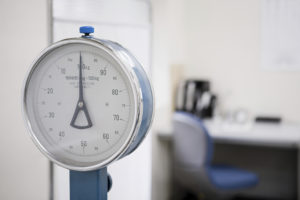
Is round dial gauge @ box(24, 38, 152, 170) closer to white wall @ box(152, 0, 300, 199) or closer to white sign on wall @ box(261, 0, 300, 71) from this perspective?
white wall @ box(152, 0, 300, 199)

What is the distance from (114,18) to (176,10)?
1844 mm

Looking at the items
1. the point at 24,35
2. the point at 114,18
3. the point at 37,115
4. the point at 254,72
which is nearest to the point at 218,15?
the point at 254,72

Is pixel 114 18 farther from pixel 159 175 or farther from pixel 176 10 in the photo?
pixel 176 10

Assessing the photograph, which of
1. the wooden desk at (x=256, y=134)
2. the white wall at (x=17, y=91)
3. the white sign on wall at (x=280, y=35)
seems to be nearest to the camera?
the white wall at (x=17, y=91)

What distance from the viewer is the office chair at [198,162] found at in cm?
258

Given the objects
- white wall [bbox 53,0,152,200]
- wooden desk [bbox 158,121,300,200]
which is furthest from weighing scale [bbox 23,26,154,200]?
wooden desk [bbox 158,121,300,200]

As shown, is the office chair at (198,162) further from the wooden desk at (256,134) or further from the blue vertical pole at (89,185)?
the blue vertical pole at (89,185)

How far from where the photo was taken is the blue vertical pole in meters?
1.03

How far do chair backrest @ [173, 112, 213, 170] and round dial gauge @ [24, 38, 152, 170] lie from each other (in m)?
1.61

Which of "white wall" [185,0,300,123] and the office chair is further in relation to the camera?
"white wall" [185,0,300,123]

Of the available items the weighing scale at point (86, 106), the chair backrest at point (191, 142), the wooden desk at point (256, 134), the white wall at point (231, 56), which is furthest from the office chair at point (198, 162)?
the weighing scale at point (86, 106)

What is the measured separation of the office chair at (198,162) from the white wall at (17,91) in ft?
4.48

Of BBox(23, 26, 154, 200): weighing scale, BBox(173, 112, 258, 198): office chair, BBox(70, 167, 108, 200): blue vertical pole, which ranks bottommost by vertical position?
BBox(173, 112, 258, 198): office chair

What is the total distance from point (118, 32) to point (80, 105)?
73cm
